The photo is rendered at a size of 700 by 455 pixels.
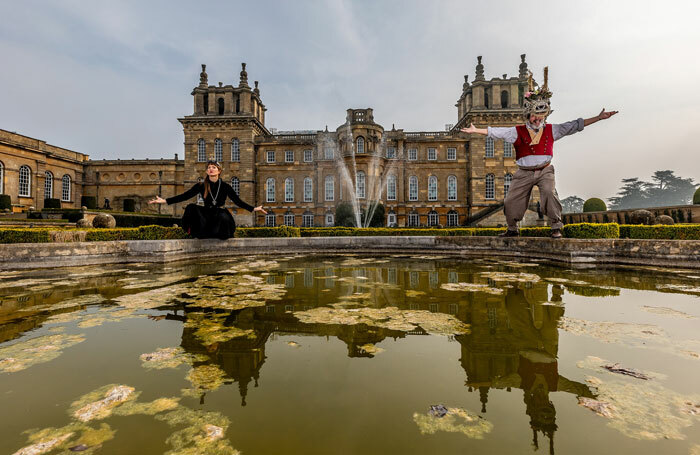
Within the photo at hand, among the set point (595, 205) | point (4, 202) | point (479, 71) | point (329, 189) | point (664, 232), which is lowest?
point (664, 232)

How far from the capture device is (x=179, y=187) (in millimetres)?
36438

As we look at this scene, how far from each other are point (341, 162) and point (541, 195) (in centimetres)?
2287

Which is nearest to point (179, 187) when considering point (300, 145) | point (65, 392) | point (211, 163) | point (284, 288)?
point (300, 145)

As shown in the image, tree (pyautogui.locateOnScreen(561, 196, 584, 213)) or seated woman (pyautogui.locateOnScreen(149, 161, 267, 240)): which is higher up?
tree (pyautogui.locateOnScreen(561, 196, 584, 213))

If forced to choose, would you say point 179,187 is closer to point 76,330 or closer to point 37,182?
point 37,182

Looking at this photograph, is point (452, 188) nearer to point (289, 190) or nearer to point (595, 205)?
point (595, 205)

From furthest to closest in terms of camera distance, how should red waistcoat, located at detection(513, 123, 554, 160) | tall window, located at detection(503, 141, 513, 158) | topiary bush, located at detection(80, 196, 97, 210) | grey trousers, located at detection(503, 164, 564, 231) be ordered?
topiary bush, located at detection(80, 196, 97, 210), tall window, located at detection(503, 141, 513, 158), grey trousers, located at detection(503, 164, 564, 231), red waistcoat, located at detection(513, 123, 554, 160)

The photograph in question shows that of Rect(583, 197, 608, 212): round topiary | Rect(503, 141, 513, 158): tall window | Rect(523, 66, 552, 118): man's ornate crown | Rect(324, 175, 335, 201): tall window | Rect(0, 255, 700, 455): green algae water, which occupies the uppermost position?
Rect(503, 141, 513, 158): tall window

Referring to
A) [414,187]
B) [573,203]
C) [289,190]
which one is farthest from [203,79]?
[573,203]

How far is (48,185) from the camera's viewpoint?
31.1 m

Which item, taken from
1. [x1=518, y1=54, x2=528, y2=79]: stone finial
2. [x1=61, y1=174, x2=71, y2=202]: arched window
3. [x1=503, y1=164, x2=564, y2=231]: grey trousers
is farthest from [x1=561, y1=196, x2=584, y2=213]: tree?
[x1=61, y1=174, x2=71, y2=202]: arched window

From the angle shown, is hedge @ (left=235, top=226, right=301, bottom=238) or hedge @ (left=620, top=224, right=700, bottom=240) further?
hedge @ (left=235, top=226, right=301, bottom=238)

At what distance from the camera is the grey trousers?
28.0 ft

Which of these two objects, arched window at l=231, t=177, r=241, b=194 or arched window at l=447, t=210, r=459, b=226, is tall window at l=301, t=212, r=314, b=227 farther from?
arched window at l=447, t=210, r=459, b=226
